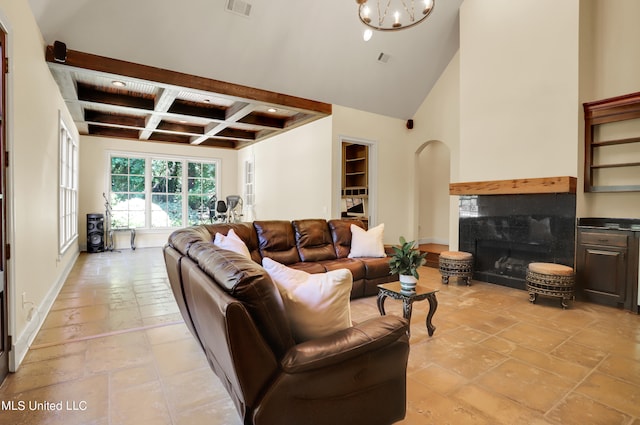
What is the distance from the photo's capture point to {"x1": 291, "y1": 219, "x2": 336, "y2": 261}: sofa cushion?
4.25 meters

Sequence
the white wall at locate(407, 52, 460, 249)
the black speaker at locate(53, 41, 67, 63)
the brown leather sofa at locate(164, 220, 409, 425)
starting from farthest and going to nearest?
the white wall at locate(407, 52, 460, 249) → the black speaker at locate(53, 41, 67, 63) → the brown leather sofa at locate(164, 220, 409, 425)

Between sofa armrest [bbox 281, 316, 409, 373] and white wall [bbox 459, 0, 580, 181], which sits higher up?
white wall [bbox 459, 0, 580, 181]

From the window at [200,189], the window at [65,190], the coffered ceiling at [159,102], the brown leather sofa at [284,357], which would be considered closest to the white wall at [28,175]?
the coffered ceiling at [159,102]

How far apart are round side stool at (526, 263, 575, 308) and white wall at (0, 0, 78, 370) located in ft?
16.7

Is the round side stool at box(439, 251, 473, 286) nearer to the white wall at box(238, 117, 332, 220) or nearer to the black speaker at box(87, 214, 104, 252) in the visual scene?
the white wall at box(238, 117, 332, 220)

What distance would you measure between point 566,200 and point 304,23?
4229 mm

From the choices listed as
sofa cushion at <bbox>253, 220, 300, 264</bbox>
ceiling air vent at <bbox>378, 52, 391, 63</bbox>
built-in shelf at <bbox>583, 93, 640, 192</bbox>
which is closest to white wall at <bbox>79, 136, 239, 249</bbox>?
sofa cushion at <bbox>253, 220, 300, 264</bbox>

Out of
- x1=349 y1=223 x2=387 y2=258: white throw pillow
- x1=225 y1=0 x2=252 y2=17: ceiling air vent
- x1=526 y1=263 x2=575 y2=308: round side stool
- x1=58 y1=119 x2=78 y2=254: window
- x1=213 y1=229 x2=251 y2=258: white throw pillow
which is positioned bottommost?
x1=526 y1=263 x2=575 y2=308: round side stool

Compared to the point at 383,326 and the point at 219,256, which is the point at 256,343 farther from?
the point at 383,326

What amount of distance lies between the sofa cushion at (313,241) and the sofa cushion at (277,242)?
10cm

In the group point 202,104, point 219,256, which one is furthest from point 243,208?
point 219,256

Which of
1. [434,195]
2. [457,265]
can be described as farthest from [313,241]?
[434,195]

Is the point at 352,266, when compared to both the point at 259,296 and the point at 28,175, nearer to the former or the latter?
the point at 259,296

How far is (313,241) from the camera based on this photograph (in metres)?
4.35
